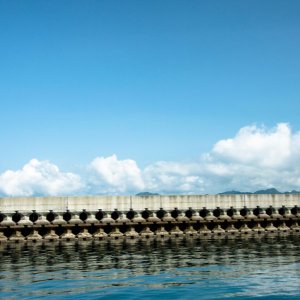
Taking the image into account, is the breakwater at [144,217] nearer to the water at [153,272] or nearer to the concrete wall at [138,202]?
the concrete wall at [138,202]

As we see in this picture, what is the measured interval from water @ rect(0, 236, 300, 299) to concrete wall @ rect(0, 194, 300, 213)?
34.3ft

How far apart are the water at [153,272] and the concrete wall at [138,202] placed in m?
10.4

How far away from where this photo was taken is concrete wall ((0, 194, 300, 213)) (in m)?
47.2

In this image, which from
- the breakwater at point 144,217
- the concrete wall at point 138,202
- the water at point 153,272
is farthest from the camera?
the concrete wall at point 138,202

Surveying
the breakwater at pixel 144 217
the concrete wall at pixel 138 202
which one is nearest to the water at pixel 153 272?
the breakwater at pixel 144 217

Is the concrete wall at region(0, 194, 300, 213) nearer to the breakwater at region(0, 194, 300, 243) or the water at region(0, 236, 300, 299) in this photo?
the breakwater at region(0, 194, 300, 243)

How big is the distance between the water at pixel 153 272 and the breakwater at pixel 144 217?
31.9ft

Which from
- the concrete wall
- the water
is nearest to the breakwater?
the concrete wall

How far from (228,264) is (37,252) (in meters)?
15.5

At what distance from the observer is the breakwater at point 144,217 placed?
1838 inches

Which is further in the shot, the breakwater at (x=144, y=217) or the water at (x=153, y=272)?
the breakwater at (x=144, y=217)

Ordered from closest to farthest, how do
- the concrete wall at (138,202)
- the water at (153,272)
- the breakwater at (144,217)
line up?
the water at (153,272)
the breakwater at (144,217)
the concrete wall at (138,202)

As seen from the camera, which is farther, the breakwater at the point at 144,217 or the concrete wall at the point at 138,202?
the concrete wall at the point at 138,202

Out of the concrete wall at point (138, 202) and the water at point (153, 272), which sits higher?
the concrete wall at point (138, 202)
